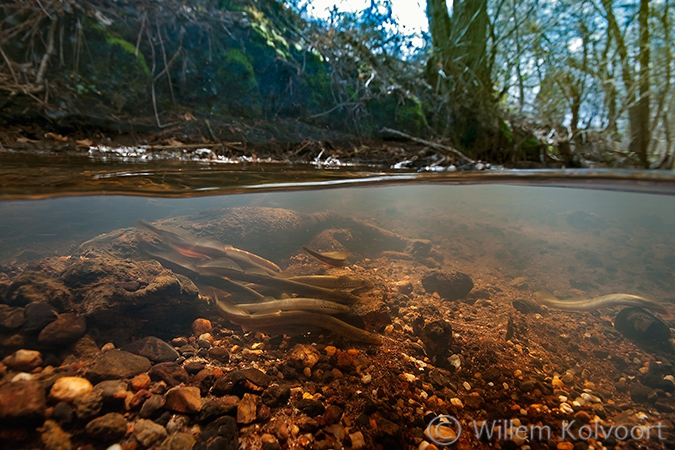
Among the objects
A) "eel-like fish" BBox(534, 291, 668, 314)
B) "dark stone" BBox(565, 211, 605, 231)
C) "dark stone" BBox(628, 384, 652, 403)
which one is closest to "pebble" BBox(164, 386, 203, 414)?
"dark stone" BBox(628, 384, 652, 403)

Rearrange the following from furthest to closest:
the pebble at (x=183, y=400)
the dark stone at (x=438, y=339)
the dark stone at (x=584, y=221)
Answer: the dark stone at (x=584, y=221), the dark stone at (x=438, y=339), the pebble at (x=183, y=400)

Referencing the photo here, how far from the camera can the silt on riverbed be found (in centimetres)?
195

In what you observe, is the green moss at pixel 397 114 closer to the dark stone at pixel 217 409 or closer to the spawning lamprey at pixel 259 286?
the spawning lamprey at pixel 259 286

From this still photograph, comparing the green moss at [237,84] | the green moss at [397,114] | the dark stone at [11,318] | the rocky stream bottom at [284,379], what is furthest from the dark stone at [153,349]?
the green moss at [397,114]

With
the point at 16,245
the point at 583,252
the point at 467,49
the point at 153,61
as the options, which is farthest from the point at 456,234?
the point at 16,245

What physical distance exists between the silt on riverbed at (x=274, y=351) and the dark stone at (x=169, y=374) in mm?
13

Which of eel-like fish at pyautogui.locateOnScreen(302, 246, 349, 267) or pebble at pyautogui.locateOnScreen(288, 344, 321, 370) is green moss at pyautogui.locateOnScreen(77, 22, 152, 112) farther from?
pebble at pyautogui.locateOnScreen(288, 344, 321, 370)

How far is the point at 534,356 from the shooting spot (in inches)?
132

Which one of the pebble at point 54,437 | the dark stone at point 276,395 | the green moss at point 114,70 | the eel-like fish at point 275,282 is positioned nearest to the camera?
the pebble at point 54,437

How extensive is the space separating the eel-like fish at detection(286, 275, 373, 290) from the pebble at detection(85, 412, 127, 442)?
7.55 feet

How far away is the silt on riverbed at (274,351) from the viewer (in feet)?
6.40

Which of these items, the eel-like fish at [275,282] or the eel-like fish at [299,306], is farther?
the eel-like fish at [275,282]

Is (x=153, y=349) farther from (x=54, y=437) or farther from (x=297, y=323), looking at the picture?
(x=297, y=323)

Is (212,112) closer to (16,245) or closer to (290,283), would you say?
(16,245)
